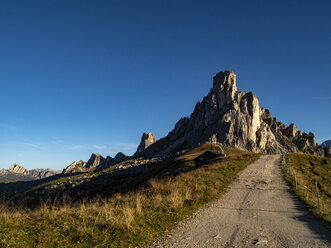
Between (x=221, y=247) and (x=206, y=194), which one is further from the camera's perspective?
(x=206, y=194)

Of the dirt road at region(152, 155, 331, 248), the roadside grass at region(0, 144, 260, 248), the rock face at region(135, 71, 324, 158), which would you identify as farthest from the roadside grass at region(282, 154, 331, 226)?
the rock face at region(135, 71, 324, 158)

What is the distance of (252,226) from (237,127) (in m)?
160

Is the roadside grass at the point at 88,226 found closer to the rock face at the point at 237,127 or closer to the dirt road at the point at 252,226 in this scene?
the dirt road at the point at 252,226

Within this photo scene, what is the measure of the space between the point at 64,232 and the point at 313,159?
45.8m

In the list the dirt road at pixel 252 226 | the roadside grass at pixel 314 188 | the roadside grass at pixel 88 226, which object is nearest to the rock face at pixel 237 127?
the roadside grass at pixel 314 188

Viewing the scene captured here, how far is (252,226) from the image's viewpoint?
7965 mm

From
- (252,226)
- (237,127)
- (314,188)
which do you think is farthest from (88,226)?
(237,127)

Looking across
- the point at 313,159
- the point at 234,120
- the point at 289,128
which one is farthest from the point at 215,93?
the point at 313,159

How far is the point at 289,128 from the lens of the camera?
638ft

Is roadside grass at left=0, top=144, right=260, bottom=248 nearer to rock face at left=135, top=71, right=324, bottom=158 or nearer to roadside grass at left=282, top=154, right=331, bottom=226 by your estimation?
roadside grass at left=282, top=154, right=331, bottom=226

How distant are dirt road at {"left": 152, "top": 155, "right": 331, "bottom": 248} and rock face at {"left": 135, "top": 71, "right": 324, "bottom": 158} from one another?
143222mm

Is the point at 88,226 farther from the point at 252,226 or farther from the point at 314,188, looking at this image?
the point at 314,188

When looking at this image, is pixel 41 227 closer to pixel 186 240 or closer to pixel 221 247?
pixel 186 240

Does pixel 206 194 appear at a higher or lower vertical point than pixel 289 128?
lower
